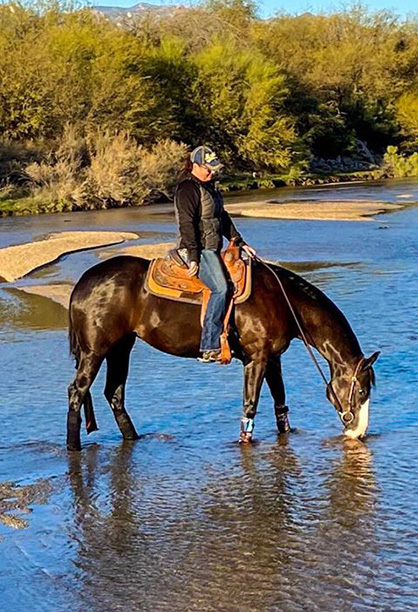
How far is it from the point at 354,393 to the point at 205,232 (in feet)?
5.61

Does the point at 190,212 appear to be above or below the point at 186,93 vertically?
below

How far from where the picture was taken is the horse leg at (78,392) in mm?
7539

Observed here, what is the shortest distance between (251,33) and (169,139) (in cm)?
2732

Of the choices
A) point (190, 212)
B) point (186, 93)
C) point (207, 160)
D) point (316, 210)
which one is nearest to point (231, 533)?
point (190, 212)

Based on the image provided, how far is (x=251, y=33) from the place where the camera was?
7462 centimetres

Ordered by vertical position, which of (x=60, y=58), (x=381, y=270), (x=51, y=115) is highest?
(x=60, y=58)

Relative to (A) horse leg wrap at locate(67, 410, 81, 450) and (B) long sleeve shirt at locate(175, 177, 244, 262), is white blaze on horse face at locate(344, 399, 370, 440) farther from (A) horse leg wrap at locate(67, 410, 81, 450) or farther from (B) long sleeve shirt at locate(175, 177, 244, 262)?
(A) horse leg wrap at locate(67, 410, 81, 450)

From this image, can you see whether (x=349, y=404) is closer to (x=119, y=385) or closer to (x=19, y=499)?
(x=119, y=385)

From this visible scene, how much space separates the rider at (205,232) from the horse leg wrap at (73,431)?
3.78 ft

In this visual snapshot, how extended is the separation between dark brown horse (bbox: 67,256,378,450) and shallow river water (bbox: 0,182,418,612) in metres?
0.35

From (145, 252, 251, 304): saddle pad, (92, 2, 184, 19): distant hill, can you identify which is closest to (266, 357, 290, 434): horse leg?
(145, 252, 251, 304): saddle pad

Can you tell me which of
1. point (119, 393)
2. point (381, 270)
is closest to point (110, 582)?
point (119, 393)

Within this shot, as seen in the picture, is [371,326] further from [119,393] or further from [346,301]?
[119,393]

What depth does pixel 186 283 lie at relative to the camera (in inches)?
293
